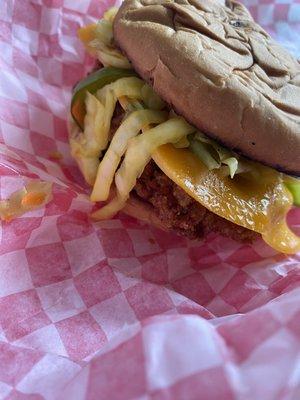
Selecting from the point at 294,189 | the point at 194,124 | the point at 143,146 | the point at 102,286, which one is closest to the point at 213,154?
the point at 194,124

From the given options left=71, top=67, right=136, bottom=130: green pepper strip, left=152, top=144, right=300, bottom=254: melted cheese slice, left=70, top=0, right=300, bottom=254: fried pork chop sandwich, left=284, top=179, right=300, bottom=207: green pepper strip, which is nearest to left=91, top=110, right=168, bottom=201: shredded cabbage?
left=70, top=0, right=300, bottom=254: fried pork chop sandwich

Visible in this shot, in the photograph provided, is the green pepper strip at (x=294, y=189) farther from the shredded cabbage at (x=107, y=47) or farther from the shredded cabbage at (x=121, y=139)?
the shredded cabbage at (x=107, y=47)

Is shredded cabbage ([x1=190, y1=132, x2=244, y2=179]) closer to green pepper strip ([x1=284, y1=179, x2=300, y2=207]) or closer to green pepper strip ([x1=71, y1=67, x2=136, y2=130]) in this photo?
green pepper strip ([x1=284, y1=179, x2=300, y2=207])

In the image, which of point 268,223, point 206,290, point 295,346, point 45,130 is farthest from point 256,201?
point 45,130

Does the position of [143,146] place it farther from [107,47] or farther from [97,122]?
[107,47]

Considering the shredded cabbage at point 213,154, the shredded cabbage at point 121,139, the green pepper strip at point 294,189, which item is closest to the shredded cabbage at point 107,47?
the shredded cabbage at point 121,139

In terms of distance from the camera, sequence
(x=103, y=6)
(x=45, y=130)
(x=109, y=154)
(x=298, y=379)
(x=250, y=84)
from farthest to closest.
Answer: (x=103, y=6), (x=45, y=130), (x=109, y=154), (x=250, y=84), (x=298, y=379)

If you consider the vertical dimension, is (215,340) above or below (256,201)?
above

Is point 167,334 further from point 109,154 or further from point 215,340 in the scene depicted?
point 109,154
